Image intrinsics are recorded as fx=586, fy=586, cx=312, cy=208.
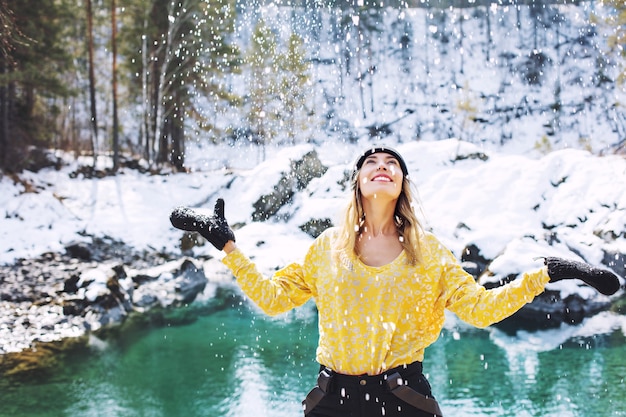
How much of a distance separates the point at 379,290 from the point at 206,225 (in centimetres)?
67

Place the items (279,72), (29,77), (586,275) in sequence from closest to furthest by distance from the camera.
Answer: (586,275)
(29,77)
(279,72)

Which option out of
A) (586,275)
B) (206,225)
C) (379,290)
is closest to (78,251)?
(206,225)

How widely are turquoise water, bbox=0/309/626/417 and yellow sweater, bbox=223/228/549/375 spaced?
15.4 ft

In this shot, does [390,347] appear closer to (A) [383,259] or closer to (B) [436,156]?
(A) [383,259]

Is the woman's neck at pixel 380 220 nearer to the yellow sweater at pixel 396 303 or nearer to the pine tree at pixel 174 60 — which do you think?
the yellow sweater at pixel 396 303

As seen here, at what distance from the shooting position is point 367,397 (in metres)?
1.90

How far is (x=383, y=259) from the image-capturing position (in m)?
2.07

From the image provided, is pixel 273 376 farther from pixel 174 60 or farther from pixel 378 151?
pixel 174 60

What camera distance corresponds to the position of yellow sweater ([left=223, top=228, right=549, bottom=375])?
6.33 ft

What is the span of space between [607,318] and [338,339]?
957cm

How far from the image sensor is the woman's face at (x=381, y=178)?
210 centimetres

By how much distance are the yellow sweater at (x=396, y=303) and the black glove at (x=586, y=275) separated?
0.04m

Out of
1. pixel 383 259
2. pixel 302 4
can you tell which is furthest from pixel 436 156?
pixel 302 4

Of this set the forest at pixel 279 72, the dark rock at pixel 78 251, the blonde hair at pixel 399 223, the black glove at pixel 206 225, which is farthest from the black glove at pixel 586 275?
the dark rock at pixel 78 251
